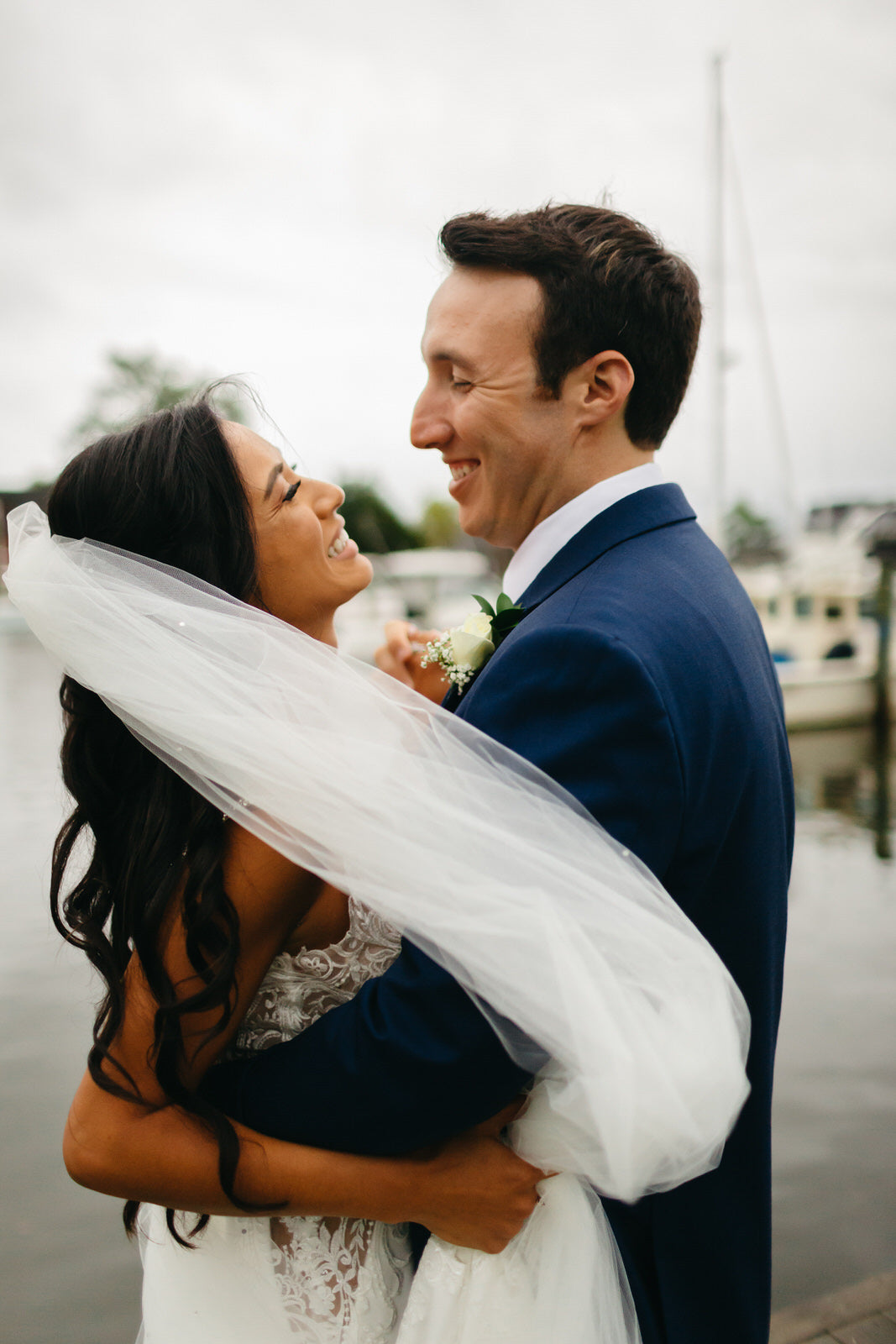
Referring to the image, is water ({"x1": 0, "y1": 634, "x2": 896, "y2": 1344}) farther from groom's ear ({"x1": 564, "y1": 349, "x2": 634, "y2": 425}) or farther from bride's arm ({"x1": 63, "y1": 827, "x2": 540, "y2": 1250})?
groom's ear ({"x1": 564, "y1": 349, "x2": 634, "y2": 425})

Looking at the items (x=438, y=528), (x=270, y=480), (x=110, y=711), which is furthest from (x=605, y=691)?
(x=438, y=528)

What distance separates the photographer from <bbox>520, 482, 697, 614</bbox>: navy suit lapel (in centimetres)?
154

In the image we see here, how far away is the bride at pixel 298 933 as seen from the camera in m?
1.19

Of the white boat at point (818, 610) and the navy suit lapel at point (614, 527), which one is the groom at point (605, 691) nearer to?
the navy suit lapel at point (614, 527)

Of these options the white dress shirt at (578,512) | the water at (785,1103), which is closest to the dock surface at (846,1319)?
the water at (785,1103)

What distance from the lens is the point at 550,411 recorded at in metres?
1.70

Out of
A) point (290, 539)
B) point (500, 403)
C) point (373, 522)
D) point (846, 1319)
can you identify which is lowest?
point (373, 522)

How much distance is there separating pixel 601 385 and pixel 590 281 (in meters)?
0.18

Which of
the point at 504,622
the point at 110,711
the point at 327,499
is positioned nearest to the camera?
the point at 110,711

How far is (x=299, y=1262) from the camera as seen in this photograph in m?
1.54

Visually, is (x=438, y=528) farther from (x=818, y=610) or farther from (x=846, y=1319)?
(x=846, y=1319)

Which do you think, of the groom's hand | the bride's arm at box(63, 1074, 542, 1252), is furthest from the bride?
the groom's hand

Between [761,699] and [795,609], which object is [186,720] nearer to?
[761,699]

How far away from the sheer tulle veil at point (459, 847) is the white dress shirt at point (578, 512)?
1.34 feet
